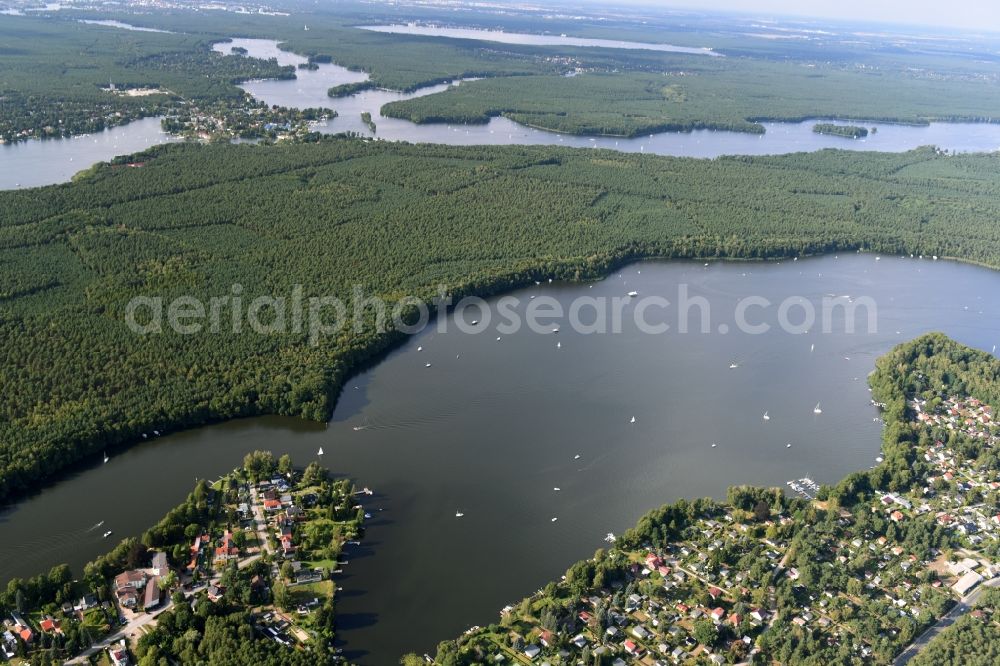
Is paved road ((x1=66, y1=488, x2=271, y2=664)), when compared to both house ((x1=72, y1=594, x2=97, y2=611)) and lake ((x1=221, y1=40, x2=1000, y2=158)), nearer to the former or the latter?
house ((x1=72, y1=594, x2=97, y2=611))

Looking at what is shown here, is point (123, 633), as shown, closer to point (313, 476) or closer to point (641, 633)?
point (313, 476)

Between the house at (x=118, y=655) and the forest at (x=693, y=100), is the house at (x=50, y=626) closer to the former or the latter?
the house at (x=118, y=655)

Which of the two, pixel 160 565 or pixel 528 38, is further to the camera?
pixel 528 38

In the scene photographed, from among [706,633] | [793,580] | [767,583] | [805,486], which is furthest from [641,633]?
[805,486]

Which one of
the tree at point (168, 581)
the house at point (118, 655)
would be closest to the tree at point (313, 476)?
the tree at point (168, 581)

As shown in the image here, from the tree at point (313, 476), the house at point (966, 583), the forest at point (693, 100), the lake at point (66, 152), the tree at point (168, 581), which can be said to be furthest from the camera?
the forest at point (693, 100)

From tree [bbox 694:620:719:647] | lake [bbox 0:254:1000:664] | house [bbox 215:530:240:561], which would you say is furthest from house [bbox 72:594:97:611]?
tree [bbox 694:620:719:647]
